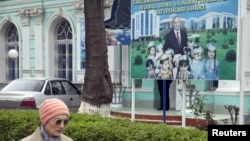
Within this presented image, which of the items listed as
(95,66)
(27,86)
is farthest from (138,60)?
(27,86)

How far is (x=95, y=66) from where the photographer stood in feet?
28.1

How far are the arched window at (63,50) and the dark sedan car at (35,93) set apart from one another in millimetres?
5764

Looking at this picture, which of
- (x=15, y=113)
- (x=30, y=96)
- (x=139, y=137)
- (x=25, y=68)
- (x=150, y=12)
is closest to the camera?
(x=139, y=137)

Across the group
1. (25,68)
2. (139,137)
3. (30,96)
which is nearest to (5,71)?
(25,68)

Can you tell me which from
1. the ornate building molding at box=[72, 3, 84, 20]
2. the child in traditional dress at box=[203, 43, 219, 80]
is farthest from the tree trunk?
the ornate building molding at box=[72, 3, 84, 20]

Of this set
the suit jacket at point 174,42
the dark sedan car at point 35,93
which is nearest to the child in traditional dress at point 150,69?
the suit jacket at point 174,42

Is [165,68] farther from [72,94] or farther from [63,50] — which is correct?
[63,50]

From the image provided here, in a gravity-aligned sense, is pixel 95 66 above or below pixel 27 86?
above

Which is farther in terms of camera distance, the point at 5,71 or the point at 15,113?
the point at 5,71

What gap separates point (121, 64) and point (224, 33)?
825 cm

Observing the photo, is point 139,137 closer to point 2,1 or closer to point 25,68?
point 25,68

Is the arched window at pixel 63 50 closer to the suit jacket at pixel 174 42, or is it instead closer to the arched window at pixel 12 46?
the arched window at pixel 12 46

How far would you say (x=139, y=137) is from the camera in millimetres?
5348

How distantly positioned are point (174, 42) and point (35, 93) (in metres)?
4.26
